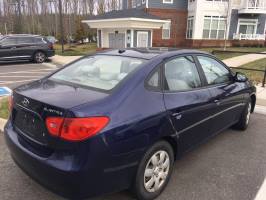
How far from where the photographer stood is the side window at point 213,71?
3.71m

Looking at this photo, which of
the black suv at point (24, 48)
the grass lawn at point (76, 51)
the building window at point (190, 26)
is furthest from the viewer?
the building window at point (190, 26)

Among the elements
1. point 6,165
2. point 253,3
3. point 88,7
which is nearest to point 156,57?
point 6,165

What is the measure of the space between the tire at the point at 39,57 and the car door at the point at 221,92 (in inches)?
534

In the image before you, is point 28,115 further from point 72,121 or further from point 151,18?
point 151,18

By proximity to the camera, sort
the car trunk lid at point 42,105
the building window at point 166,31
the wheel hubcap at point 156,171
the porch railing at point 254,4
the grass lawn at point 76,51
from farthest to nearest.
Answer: the building window at point 166,31 → the porch railing at point 254,4 → the grass lawn at point 76,51 → the wheel hubcap at point 156,171 → the car trunk lid at point 42,105

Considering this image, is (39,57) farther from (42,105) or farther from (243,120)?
(42,105)

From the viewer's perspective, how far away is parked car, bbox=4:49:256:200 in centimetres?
225

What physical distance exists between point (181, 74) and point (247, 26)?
90.4ft

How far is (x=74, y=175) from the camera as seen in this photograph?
7.23 ft

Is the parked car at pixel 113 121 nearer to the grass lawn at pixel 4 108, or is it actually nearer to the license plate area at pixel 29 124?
the license plate area at pixel 29 124

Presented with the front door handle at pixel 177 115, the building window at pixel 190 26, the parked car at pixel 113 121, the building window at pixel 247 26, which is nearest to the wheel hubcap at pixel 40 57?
the parked car at pixel 113 121

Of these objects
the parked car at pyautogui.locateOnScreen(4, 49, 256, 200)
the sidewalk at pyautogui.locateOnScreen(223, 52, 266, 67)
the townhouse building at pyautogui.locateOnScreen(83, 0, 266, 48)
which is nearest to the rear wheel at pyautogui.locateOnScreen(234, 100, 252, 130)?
the parked car at pyautogui.locateOnScreen(4, 49, 256, 200)

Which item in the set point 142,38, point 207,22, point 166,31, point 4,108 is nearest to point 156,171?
point 4,108

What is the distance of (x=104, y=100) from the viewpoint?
241 cm
